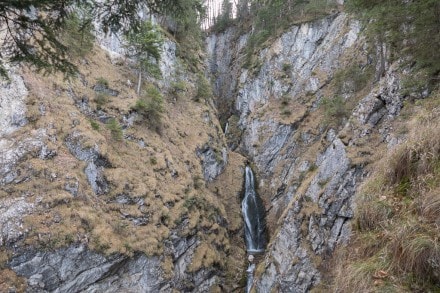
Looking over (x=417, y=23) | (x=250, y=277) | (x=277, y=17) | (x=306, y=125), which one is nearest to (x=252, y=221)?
(x=250, y=277)

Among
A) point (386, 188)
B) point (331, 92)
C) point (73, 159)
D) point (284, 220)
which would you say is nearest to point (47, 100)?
point (73, 159)

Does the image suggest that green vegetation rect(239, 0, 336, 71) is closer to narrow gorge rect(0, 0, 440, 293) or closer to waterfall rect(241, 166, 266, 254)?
narrow gorge rect(0, 0, 440, 293)

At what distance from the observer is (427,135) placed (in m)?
4.61

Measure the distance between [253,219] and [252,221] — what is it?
0.64 ft

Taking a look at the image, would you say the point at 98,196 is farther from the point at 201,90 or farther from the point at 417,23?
the point at 201,90

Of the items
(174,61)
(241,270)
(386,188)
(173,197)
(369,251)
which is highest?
(174,61)

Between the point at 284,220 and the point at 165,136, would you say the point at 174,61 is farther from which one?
the point at 284,220

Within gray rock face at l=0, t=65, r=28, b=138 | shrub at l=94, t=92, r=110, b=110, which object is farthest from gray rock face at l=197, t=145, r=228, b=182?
→ gray rock face at l=0, t=65, r=28, b=138

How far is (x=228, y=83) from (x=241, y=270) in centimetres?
2545

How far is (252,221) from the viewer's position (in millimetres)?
22500

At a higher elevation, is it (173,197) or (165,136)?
(165,136)

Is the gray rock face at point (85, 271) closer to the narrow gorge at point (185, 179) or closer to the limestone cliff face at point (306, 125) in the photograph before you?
the narrow gorge at point (185, 179)

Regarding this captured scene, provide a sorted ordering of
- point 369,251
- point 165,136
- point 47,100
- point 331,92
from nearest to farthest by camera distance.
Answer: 1. point 369,251
2. point 47,100
3. point 165,136
4. point 331,92

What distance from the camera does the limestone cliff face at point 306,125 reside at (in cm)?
1359
